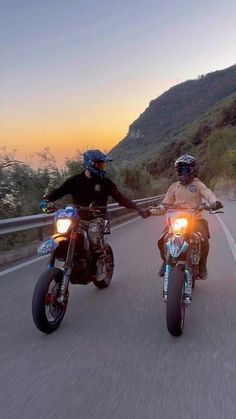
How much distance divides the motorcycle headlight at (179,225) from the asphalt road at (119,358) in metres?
1.02

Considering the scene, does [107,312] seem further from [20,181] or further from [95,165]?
[20,181]

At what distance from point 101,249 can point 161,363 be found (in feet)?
8.10

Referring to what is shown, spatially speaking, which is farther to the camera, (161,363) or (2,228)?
(2,228)

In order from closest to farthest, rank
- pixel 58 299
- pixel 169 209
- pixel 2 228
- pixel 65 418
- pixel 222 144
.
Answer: pixel 65 418 → pixel 58 299 → pixel 169 209 → pixel 2 228 → pixel 222 144

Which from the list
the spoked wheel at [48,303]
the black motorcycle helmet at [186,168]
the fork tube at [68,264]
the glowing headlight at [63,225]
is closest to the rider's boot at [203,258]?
the black motorcycle helmet at [186,168]

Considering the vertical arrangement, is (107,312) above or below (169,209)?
below

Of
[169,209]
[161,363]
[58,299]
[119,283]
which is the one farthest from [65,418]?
[119,283]

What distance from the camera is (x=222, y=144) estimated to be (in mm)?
99938

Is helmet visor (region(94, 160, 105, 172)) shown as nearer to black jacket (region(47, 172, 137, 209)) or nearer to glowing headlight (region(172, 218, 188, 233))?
black jacket (region(47, 172, 137, 209))

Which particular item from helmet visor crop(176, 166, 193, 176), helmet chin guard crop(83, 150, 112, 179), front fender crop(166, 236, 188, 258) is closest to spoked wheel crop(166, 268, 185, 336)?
front fender crop(166, 236, 188, 258)

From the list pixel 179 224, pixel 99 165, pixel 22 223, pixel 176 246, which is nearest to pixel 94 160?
pixel 99 165

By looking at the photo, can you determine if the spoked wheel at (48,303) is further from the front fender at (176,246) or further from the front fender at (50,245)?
the front fender at (176,246)

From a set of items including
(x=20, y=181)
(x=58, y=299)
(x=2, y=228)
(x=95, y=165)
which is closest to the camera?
(x=58, y=299)

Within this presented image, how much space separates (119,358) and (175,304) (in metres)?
0.86
